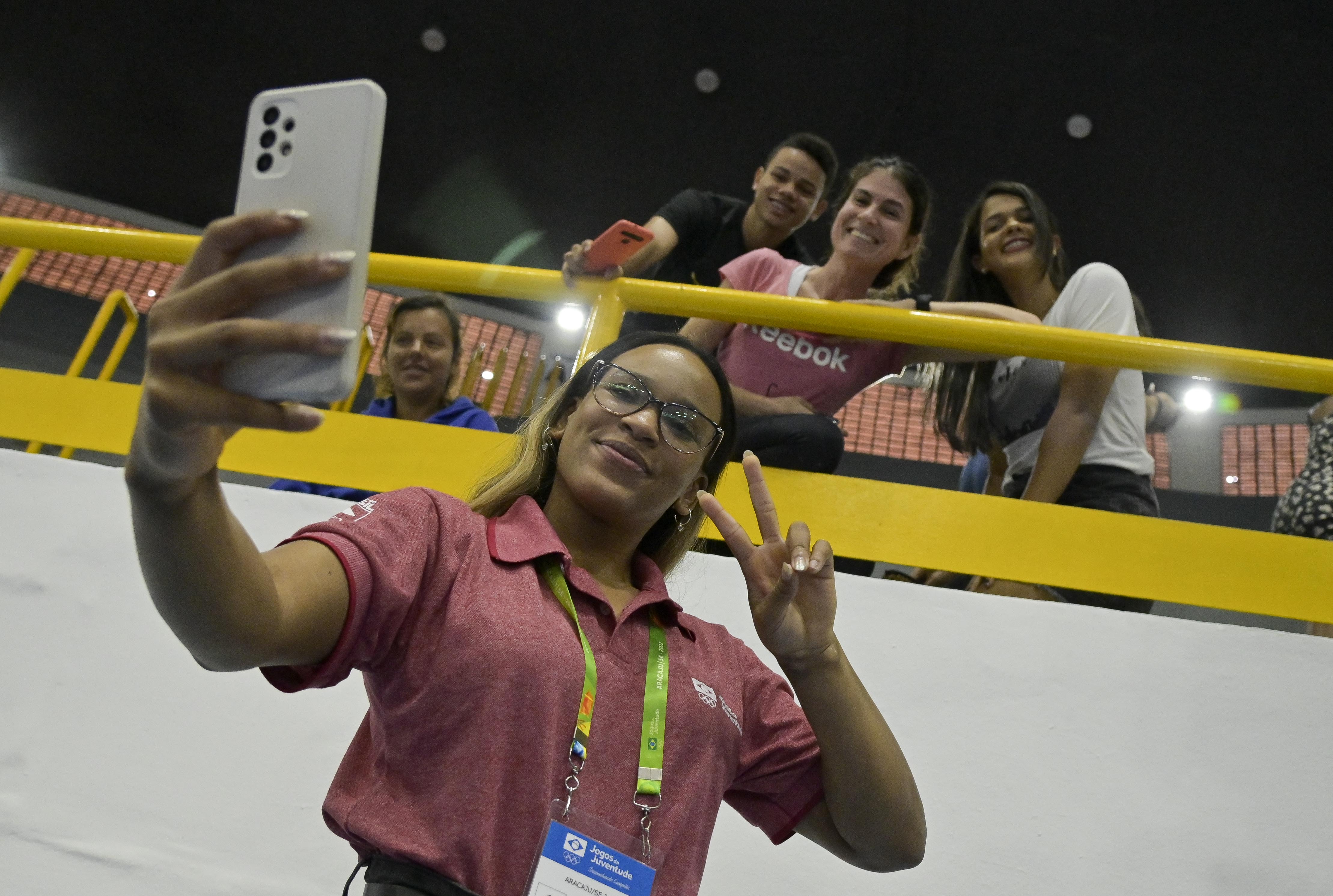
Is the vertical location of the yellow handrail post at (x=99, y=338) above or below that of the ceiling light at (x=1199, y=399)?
below

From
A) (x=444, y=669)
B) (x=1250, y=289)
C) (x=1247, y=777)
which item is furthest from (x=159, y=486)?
(x=1250, y=289)

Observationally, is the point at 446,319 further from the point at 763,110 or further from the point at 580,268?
the point at 763,110

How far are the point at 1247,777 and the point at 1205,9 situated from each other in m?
6.02

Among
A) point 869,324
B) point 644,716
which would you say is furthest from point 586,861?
point 869,324

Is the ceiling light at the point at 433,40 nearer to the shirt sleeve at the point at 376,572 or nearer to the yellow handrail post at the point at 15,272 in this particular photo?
the yellow handrail post at the point at 15,272

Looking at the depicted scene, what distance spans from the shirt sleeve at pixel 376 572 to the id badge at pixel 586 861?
0.21 meters

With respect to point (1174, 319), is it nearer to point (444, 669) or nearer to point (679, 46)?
point (679, 46)

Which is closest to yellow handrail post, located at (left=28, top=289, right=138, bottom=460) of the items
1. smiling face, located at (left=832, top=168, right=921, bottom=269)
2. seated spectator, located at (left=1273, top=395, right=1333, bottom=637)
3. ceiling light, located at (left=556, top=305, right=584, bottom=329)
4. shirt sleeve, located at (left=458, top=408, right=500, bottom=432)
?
shirt sleeve, located at (left=458, top=408, right=500, bottom=432)

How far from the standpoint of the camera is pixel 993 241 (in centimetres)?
249

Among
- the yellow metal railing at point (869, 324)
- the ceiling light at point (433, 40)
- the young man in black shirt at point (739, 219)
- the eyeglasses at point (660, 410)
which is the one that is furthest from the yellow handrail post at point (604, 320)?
the ceiling light at point (433, 40)

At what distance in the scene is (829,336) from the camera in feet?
7.42

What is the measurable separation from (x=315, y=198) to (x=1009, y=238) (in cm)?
214

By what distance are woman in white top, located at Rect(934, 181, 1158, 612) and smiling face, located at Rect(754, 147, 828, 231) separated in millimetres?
410

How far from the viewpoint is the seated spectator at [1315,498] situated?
213 cm
